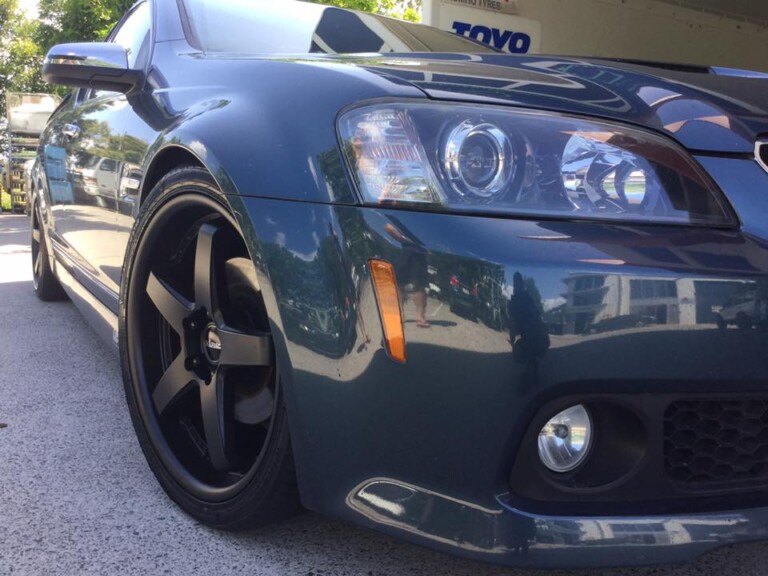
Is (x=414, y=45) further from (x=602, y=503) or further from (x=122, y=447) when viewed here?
(x=602, y=503)

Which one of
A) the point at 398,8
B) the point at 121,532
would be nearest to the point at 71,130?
the point at 121,532

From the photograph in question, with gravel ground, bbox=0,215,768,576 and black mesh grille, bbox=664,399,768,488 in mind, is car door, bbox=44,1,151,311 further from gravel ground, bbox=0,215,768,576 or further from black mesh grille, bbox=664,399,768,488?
black mesh grille, bbox=664,399,768,488

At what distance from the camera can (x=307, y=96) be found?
159 centimetres

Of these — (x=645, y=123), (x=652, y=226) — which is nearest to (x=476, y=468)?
(x=652, y=226)

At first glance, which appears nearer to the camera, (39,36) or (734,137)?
(734,137)

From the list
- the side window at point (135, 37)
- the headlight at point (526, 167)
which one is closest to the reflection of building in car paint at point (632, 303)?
the headlight at point (526, 167)

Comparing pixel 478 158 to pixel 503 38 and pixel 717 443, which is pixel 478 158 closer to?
pixel 717 443

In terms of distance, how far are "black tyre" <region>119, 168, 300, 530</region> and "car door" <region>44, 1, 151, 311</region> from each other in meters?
0.48

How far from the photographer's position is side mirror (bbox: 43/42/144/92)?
247cm

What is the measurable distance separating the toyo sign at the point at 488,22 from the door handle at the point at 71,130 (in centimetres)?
490

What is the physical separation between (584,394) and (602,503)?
0.71 feet

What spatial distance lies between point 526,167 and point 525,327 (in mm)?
302

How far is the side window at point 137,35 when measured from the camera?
8.64ft

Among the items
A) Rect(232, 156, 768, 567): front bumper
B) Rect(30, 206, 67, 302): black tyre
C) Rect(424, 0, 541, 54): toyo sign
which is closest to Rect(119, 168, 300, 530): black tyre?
Rect(232, 156, 768, 567): front bumper
